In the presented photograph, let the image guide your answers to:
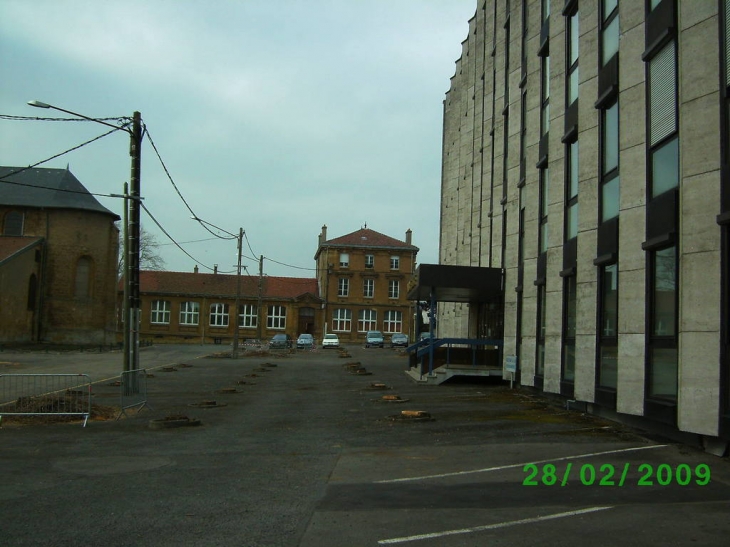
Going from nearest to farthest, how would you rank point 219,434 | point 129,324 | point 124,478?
point 124,478 < point 219,434 < point 129,324

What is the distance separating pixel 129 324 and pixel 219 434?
8.52 metres

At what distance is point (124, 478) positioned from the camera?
376 inches

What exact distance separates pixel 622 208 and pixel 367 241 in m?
75.7

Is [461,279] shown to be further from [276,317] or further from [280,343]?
[276,317]

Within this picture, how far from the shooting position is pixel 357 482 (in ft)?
30.3

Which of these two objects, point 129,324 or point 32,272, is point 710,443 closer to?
point 129,324

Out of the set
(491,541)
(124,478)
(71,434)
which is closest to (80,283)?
(71,434)

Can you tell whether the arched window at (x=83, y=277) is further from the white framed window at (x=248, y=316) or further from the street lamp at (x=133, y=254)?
the street lamp at (x=133, y=254)

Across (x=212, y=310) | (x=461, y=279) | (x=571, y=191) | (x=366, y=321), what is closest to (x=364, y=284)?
(x=366, y=321)

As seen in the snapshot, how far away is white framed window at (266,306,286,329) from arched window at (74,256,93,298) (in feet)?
83.4

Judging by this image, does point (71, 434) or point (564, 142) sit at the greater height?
point (564, 142)

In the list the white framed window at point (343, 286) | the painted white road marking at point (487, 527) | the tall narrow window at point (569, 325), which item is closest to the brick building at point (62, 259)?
the white framed window at point (343, 286)

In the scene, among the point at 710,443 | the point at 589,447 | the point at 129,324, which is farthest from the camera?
the point at 129,324

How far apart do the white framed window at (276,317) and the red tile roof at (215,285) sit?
1497 mm
